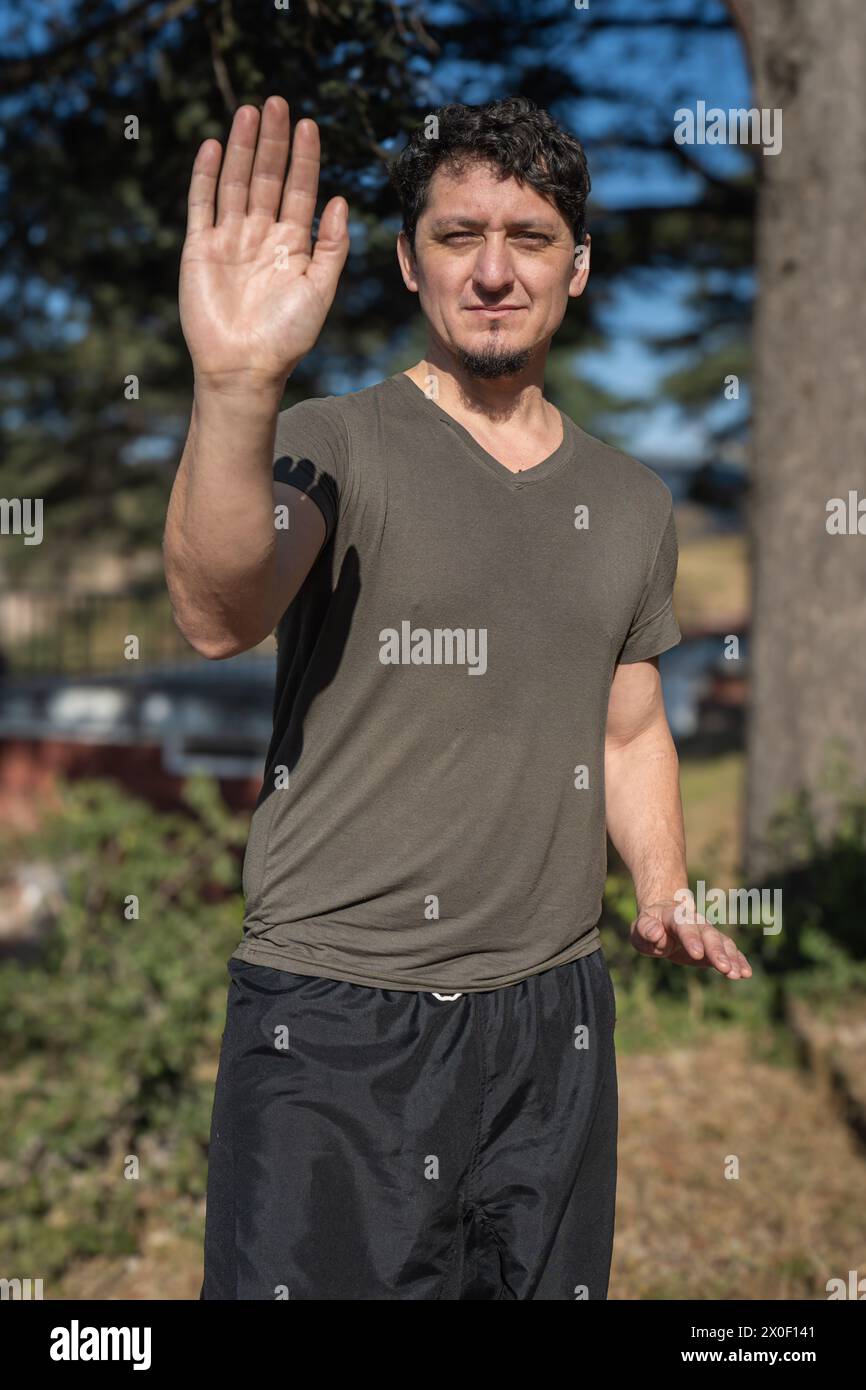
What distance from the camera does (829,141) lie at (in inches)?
274

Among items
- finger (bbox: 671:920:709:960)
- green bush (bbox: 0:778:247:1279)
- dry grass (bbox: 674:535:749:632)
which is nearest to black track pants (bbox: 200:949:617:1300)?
finger (bbox: 671:920:709:960)

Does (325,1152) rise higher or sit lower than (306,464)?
lower

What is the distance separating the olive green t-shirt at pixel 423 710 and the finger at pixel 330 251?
309mm

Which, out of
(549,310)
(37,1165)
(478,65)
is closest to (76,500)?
(478,65)

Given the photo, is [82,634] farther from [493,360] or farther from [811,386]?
[493,360]

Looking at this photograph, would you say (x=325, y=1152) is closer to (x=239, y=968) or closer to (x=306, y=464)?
(x=239, y=968)

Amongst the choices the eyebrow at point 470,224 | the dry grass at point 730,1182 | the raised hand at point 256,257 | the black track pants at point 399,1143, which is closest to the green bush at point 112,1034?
the dry grass at point 730,1182

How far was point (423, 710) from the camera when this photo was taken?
2.24 m

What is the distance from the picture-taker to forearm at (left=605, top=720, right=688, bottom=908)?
103 inches

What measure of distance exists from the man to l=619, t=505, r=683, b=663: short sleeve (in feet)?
0.32

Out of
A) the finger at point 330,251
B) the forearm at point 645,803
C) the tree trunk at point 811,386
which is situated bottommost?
the forearm at point 645,803

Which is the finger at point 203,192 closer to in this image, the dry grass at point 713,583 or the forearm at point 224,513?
the forearm at point 224,513

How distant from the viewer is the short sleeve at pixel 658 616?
100 inches
